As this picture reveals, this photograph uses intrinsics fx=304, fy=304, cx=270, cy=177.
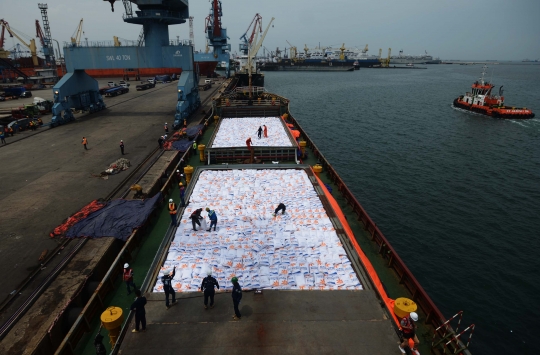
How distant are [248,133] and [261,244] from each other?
66.1 ft


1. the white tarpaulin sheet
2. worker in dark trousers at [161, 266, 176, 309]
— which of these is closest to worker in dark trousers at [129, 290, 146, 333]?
worker in dark trousers at [161, 266, 176, 309]

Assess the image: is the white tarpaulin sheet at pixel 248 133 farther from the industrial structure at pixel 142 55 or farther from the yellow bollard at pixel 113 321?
the yellow bollard at pixel 113 321

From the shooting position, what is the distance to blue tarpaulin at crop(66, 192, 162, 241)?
16562 mm

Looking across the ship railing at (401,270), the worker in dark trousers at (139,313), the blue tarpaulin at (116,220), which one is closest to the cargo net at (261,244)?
the worker in dark trousers at (139,313)

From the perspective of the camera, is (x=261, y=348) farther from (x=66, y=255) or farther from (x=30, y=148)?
(x=30, y=148)

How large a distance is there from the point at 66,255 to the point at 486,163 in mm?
47327

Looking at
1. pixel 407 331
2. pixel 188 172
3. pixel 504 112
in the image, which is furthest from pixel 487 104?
pixel 407 331

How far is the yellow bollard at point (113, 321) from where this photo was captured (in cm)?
932

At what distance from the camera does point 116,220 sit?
1723 cm

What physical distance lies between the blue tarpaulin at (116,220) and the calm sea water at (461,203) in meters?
17.7

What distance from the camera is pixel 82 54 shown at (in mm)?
49625

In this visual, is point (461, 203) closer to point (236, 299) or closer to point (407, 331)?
point (407, 331)

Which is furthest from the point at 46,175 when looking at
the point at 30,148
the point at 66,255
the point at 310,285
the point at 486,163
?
the point at 486,163

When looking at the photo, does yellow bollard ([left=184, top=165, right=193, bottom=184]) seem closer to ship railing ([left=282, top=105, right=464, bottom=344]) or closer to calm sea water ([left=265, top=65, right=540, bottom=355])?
ship railing ([left=282, top=105, right=464, bottom=344])
